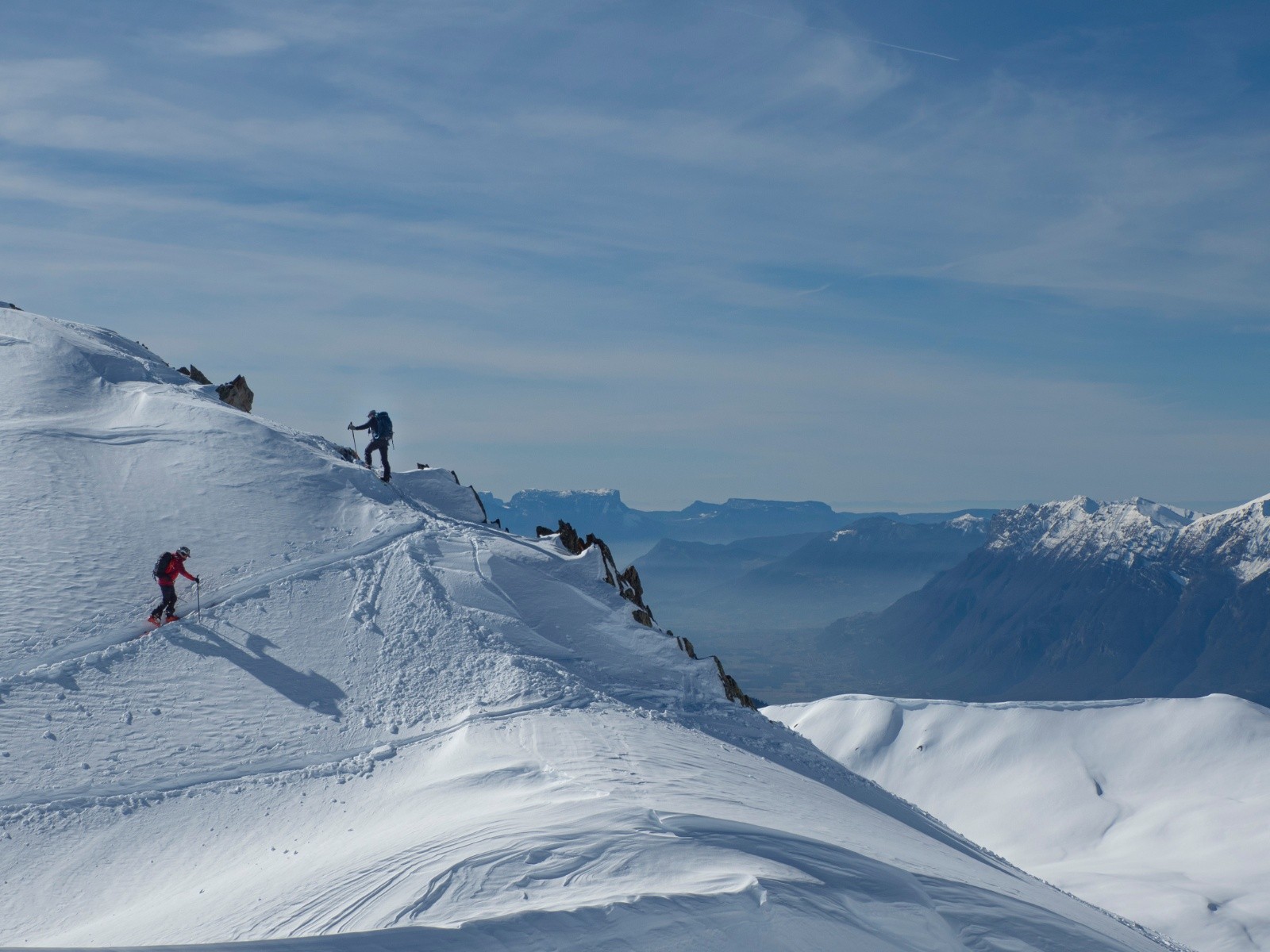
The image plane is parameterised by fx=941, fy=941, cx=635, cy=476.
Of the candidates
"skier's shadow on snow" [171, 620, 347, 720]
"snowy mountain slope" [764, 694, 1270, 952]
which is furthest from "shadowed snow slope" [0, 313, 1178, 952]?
"snowy mountain slope" [764, 694, 1270, 952]

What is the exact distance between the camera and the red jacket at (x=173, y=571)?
21.7 meters

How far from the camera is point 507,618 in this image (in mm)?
24344

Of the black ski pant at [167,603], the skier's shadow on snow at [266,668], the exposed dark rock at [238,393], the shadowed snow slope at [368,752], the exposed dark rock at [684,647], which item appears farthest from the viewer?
the exposed dark rock at [238,393]

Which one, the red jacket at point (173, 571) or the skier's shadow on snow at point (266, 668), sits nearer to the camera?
the skier's shadow on snow at point (266, 668)

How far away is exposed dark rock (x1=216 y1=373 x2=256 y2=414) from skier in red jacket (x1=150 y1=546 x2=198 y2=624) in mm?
18808

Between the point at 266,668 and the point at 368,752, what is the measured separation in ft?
12.8

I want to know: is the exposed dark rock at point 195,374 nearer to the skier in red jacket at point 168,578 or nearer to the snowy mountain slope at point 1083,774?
the skier in red jacket at point 168,578

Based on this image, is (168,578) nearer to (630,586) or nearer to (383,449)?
(383,449)

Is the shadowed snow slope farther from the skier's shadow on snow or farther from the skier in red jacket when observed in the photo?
the skier in red jacket

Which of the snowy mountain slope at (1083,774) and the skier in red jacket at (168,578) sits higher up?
the skier in red jacket at (168,578)

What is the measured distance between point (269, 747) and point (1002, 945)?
13.5 m

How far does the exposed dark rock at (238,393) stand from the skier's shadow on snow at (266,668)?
65.1ft

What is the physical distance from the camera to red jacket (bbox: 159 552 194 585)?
71.1 feet

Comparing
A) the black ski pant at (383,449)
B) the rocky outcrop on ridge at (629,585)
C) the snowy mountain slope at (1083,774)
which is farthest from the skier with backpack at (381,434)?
the snowy mountain slope at (1083,774)
